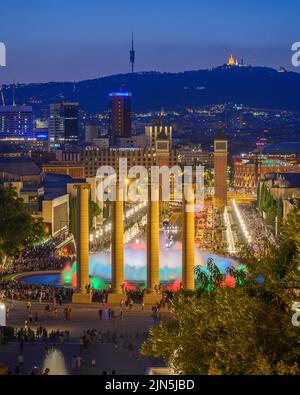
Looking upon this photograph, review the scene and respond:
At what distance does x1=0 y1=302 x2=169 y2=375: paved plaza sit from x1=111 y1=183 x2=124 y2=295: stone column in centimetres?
154

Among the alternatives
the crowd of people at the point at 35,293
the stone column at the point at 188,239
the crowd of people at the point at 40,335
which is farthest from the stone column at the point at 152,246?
the crowd of people at the point at 40,335

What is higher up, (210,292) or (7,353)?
(210,292)

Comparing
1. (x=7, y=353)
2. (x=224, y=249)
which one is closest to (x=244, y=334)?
(x=7, y=353)

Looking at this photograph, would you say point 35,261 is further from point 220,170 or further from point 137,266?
point 220,170

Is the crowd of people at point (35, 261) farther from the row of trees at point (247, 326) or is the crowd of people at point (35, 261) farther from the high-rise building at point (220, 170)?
the high-rise building at point (220, 170)

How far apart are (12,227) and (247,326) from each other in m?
38.8

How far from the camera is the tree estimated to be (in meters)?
56.7

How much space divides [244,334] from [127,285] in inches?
1188

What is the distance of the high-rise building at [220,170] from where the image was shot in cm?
12738

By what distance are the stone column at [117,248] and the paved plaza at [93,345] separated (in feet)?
5.07

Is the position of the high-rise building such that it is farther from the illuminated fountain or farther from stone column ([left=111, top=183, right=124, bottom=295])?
stone column ([left=111, top=183, right=124, bottom=295])

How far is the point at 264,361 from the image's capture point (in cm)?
1892
